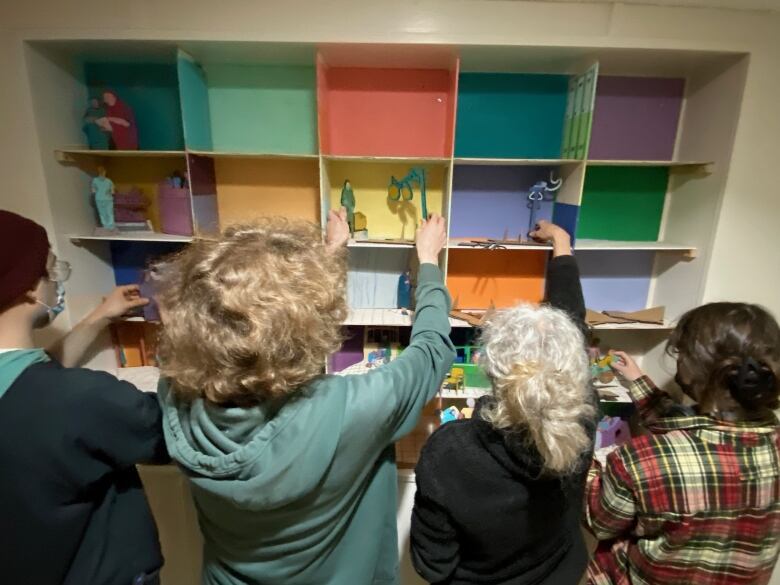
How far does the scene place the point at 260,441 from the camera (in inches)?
30.4

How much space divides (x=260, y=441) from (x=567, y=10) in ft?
5.04

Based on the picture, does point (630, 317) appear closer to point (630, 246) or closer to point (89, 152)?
point (630, 246)

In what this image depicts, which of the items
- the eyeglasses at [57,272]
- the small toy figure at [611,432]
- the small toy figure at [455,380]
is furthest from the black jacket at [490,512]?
the eyeglasses at [57,272]

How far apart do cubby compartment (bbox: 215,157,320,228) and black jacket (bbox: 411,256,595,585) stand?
47.5 inches

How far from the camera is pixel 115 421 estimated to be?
847 mm

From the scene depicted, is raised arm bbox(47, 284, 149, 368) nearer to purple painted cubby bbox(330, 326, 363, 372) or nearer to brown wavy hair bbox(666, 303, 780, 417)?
purple painted cubby bbox(330, 326, 363, 372)

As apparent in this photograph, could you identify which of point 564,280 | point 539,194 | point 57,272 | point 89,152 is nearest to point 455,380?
point 564,280

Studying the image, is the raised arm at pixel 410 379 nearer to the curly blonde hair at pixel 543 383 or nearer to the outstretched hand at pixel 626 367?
the curly blonde hair at pixel 543 383

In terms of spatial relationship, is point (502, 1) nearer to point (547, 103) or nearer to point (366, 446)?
point (547, 103)

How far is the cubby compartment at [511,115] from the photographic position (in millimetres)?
1760

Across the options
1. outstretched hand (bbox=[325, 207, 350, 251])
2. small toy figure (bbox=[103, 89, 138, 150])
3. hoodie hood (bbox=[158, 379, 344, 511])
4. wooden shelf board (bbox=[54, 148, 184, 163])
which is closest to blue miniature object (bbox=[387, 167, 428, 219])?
outstretched hand (bbox=[325, 207, 350, 251])

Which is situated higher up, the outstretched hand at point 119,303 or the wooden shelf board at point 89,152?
the wooden shelf board at point 89,152

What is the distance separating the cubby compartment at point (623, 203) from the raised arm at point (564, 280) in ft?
1.02

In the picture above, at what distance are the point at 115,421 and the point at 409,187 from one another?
4.25 ft
